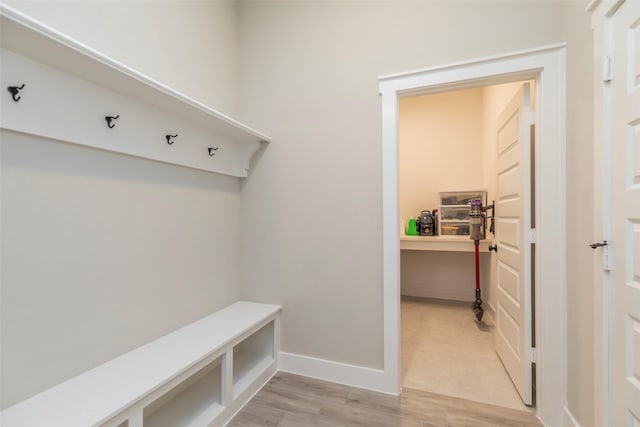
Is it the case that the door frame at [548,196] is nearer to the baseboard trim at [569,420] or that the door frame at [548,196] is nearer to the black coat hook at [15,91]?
the baseboard trim at [569,420]

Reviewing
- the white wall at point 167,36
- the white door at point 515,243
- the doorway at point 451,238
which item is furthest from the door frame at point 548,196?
the white wall at point 167,36

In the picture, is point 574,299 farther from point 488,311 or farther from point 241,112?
point 241,112

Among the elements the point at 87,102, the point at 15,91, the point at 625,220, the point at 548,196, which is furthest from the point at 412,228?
the point at 15,91

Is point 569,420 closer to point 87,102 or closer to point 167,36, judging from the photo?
point 87,102

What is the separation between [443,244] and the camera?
10.9 ft

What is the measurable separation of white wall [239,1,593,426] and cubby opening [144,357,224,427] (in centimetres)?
60

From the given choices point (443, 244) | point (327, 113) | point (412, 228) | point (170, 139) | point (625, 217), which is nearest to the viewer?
point (625, 217)

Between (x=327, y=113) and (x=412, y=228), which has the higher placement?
(x=327, y=113)

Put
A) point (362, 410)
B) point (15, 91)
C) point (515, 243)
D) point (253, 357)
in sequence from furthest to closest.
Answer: point (253, 357), point (515, 243), point (362, 410), point (15, 91)

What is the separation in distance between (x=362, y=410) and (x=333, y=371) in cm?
34

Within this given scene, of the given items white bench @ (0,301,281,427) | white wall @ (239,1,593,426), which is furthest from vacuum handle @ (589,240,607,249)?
white bench @ (0,301,281,427)

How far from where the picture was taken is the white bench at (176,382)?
3.28ft

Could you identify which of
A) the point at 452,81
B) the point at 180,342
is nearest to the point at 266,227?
the point at 180,342

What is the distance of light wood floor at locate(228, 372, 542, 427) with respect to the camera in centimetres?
158
